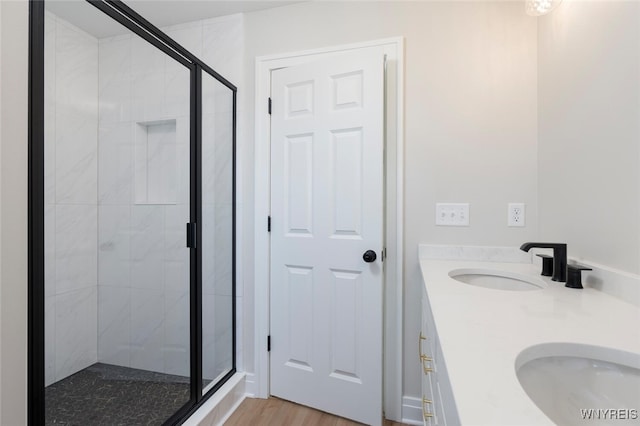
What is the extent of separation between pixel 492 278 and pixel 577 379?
87cm

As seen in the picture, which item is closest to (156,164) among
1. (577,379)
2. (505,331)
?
(505,331)

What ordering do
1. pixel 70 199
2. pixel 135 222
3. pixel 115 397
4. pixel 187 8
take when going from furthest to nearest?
pixel 187 8 < pixel 135 222 < pixel 115 397 < pixel 70 199

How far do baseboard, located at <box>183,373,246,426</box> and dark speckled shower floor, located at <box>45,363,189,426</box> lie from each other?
0.12 m

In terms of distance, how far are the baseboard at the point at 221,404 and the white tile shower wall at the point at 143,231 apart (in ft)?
0.50

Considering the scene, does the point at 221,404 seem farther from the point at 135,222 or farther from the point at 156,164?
the point at 156,164

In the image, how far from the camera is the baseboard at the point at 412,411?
161cm

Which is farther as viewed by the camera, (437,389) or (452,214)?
(452,214)

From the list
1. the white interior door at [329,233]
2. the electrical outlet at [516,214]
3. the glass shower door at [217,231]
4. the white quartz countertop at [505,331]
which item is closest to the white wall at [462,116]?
the electrical outlet at [516,214]

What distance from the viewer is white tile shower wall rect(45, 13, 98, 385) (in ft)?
3.50

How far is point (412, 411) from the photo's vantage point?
161 centimetres

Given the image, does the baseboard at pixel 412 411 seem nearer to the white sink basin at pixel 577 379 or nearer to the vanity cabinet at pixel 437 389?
the vanity cabinet at pixel 437 389

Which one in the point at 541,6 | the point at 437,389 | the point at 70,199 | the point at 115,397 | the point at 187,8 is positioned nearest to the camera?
the point at 437,389

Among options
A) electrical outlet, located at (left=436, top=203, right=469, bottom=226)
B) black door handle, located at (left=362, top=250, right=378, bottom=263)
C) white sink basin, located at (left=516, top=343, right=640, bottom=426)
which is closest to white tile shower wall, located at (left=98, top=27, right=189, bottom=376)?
black door handle, located at (left=362, top=250, right=378, bottom=263)

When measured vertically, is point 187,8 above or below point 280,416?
above
